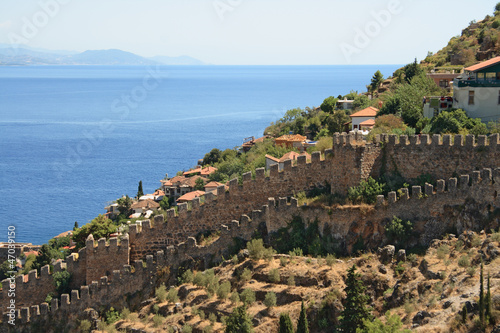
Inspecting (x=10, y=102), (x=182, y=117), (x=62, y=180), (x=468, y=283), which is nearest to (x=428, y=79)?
(x=468, y=283)

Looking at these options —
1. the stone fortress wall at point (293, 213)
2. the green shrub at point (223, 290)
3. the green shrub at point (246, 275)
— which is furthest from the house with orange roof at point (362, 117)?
the green shrub at point (223, 290)

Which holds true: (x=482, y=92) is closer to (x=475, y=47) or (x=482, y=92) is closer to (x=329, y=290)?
(x=329, y=290)

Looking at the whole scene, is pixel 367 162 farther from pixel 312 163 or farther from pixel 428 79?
pixel 428 79

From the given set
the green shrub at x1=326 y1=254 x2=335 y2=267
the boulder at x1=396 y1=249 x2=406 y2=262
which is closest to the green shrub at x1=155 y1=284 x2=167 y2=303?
the green shrub at x1=326 y1=254 x2=335 y2=267

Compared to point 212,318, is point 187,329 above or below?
below

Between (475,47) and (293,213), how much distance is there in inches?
1109

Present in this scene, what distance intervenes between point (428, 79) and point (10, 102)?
6151 inches

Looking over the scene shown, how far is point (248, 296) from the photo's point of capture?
92.5 ft

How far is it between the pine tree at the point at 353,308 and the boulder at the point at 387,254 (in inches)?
105

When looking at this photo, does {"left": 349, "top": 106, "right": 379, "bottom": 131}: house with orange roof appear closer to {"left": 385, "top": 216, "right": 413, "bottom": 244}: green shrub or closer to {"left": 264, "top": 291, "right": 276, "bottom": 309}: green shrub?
{"left": 385, "top": 216, "right": 413, "bottom": 244}: green shrub

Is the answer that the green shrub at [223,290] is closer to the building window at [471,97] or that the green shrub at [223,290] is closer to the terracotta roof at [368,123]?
the building window at [471,97]

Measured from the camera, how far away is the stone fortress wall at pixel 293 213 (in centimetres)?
2819

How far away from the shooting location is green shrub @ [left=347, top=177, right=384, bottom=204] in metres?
29.6

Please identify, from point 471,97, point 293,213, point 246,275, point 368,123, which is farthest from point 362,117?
point 246,275
